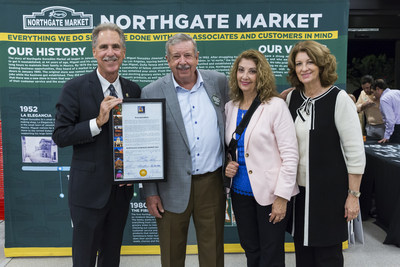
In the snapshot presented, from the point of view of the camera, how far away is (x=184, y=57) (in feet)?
6.65

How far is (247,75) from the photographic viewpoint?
2.02 metres

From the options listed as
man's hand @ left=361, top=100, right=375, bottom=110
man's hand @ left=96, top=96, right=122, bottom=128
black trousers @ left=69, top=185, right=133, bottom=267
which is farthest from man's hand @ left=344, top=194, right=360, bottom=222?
man's hand @ left=361, top=100, right=375, bottom=110

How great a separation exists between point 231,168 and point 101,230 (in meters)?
0.90

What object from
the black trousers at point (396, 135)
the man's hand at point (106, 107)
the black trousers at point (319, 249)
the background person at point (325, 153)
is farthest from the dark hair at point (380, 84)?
the man's hand at point (106, 107)

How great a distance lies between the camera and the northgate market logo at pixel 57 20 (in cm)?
312

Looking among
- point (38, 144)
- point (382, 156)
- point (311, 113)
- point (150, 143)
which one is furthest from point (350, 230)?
point (38, 144)

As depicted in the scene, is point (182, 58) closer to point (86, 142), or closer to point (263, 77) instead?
point (263, 77)

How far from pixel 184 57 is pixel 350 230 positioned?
2.72m

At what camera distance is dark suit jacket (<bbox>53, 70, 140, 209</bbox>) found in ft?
6.45

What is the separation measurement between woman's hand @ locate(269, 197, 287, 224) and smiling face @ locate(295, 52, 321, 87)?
28.0 inches

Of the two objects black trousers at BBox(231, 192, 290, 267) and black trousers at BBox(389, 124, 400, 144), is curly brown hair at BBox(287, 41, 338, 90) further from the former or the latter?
black trousers at BBox(389, 124, 400, 144)

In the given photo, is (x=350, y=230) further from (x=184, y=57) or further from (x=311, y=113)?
(x=184, y=57)

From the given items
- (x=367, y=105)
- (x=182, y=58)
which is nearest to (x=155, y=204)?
(x=182, y=58)

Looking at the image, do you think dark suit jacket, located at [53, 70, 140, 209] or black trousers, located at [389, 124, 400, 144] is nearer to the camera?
dark suit jacket, located at [53, 70, 140, 209]
